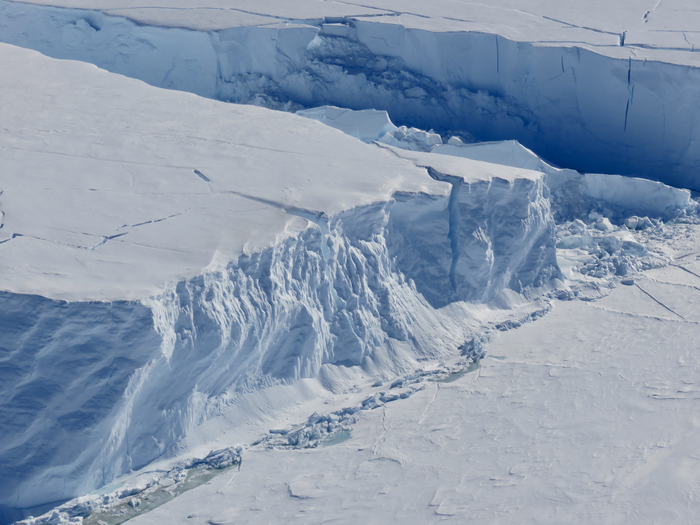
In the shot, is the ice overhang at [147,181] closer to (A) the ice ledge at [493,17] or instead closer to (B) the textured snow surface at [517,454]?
(B) the textured snow surface at [517,454]

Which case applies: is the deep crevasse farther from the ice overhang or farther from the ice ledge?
the ice ledge

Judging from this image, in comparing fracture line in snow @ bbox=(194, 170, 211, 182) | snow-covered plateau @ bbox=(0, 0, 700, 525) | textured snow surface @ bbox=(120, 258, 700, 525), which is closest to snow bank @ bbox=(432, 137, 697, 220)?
snow-covered plateau @ bbox=(0, 0, 700, 525)

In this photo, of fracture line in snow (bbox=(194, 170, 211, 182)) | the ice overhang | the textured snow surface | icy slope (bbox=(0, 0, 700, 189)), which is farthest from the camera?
icy slope (bbox=(0, 0, 700, 189))

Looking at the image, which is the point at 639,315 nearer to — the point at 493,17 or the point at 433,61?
the point at 433,61

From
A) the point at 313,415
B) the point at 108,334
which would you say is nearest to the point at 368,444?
the point at 313,415

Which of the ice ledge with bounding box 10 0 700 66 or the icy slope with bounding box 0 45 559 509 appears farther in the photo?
the ice ledge with bounding box 10 0 700 66

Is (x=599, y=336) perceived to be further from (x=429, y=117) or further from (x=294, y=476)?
(x=429, y=117)

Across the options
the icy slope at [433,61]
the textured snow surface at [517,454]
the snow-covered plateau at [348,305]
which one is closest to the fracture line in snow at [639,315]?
the snow-covered plateau at [348,305]
